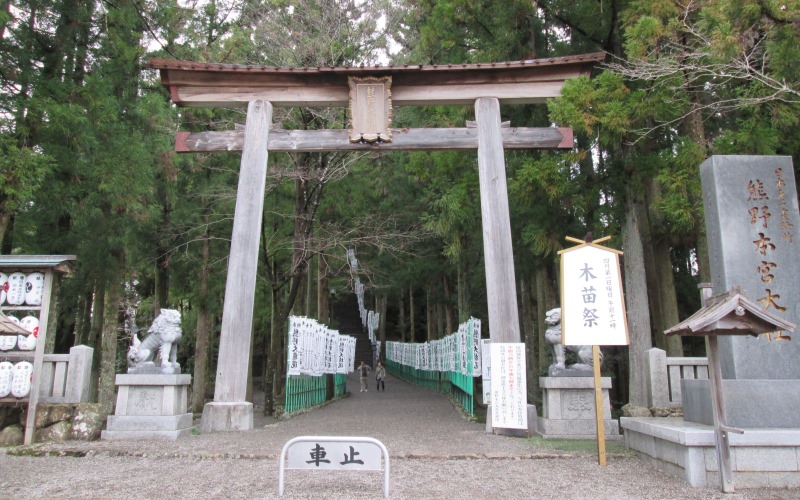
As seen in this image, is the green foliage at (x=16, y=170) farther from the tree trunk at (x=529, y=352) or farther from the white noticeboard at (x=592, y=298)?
the tree trunk at (x=529, y=352)

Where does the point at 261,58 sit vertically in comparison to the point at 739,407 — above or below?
above

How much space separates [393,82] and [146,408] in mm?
6430

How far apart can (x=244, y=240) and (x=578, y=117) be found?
541 centimetres

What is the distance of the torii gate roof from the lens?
363 inches

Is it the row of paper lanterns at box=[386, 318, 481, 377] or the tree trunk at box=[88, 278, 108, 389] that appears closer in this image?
the tree trunk at box=[88, 278, 108, 389]

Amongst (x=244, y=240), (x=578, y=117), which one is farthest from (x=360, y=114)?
(x=578, y=117)

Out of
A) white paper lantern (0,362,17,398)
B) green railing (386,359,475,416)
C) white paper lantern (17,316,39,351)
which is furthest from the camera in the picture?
green railing (386,359,475,416)

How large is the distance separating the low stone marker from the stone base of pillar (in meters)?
3.79

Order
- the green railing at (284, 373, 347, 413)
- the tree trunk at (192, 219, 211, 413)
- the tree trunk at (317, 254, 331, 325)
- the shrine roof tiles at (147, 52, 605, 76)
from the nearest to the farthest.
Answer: the shrine roof tiles at (147, 52, 605, 76) < the green railing at (284, 373, 347, 413) < the tree trunk at (192, 219, 211, 413) < the tree trunk at (317, 254, 331, 325)

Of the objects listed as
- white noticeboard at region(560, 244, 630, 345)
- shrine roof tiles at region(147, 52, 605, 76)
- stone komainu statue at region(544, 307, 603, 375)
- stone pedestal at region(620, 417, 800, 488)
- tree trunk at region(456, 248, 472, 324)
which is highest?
shrine roof tiles at region(147, 52, 605, 76)

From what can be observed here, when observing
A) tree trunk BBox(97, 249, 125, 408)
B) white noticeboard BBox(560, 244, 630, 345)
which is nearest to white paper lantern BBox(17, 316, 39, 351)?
tree trunk BBox(97, 249, 125, 408)

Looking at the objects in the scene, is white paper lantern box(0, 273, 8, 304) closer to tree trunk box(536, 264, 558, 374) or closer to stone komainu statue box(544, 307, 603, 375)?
stone komainu statue box(544, 307, 603, 375)

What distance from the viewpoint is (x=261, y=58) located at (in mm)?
13578

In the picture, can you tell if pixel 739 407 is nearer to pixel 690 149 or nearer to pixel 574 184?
pixel 690 149
